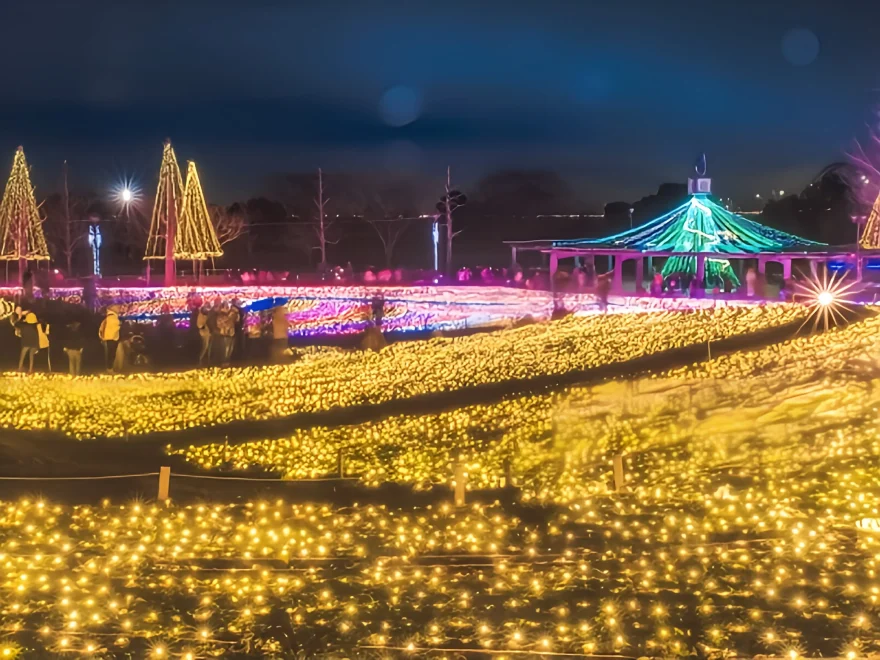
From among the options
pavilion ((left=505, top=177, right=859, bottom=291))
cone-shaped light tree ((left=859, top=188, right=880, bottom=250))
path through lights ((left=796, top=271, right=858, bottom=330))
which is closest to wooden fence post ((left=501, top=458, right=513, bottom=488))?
path through lights ((left=796, top=271, right=858, bottom=330))

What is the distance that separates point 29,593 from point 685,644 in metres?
4.97

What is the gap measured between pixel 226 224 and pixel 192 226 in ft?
115

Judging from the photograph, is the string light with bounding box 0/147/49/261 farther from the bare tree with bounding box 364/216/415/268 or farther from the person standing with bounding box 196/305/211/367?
the bare tree with bounding box 364/216/415/268

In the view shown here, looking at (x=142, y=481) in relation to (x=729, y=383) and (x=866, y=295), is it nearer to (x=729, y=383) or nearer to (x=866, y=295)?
(x=729, y=383)

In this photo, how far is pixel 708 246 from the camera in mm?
32344

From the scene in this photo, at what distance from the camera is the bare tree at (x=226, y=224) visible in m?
69.2

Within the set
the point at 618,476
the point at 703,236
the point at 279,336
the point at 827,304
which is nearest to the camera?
the point at 618,476

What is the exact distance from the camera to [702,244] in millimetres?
32469

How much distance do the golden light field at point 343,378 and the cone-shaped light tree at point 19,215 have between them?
66.0 feet

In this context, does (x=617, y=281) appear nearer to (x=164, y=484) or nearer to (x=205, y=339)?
(x=205, y=339)

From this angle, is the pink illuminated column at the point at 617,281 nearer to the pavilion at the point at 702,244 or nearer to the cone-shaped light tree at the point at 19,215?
the pavilion at the point at 702,244

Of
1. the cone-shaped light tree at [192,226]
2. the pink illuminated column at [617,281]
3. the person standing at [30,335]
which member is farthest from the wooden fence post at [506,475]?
the cone-shaped light tree at [192,226]

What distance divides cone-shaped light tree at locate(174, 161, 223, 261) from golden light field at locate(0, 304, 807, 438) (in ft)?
58.7

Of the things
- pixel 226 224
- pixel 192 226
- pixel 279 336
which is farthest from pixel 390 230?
pixel 279 336
